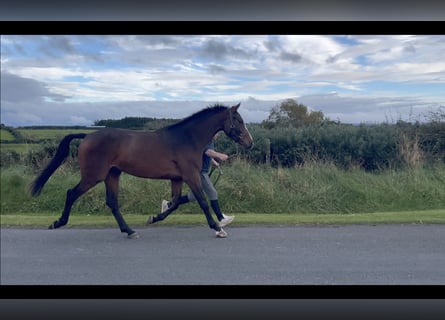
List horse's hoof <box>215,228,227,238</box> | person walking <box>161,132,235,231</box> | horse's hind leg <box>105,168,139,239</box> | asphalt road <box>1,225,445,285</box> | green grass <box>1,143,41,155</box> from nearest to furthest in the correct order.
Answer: asphalt road <box>1,225,445,285</box>
green grass <box>1,143,41,155</box>
horse's hind leg <box>105,168,139,239</box>
horse's hoof <box>215,228,227,238</box>
person walking <box>161,132,235,231</box>

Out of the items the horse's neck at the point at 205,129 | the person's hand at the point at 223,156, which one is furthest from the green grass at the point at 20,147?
the person's hand at the point at 223,156

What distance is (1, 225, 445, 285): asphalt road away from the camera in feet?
15.6

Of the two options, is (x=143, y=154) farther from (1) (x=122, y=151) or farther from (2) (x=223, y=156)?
(2) (x=223, y=156)

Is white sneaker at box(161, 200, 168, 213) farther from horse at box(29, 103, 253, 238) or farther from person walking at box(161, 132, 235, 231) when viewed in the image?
horse at box(29, 103, 253, 238)

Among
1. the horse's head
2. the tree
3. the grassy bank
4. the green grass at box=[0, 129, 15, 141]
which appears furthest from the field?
the tree

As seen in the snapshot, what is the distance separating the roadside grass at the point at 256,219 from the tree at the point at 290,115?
1.25 meters

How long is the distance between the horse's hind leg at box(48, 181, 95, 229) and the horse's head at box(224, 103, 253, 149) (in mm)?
1748

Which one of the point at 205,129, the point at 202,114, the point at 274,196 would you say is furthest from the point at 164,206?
the point at 274,196

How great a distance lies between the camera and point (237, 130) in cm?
556

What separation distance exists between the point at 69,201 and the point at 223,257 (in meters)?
1.84

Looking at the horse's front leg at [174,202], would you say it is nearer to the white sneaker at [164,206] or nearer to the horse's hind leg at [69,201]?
the white sneaker at [164,206]

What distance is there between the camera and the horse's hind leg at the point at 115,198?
550cm
